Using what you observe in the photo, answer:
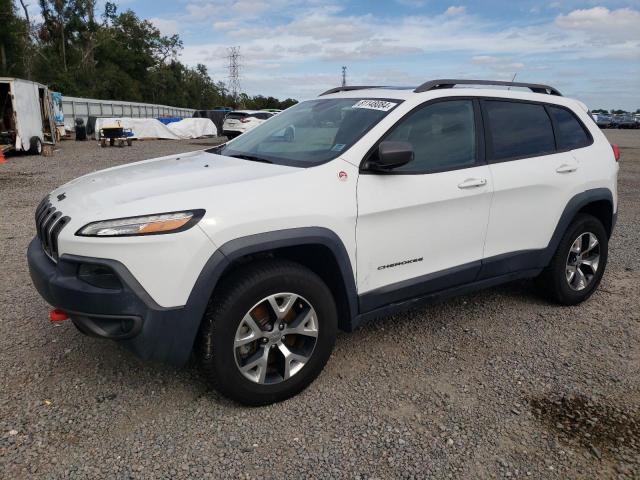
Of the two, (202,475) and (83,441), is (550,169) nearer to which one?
(202,475)

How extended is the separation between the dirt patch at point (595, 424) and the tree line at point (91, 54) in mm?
44987

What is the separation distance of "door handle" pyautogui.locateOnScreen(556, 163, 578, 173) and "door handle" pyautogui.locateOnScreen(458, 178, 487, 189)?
855mm

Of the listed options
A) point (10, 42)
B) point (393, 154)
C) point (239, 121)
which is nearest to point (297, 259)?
point (393, 154)

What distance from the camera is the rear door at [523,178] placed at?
3.69 metres

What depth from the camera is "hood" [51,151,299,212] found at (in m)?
2.70

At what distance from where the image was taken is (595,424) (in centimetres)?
283

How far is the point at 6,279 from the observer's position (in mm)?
4820

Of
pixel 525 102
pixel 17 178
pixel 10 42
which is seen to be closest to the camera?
pixel 525 102

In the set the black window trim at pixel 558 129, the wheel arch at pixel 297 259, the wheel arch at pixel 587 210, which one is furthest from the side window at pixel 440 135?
the wheel arch at pixel 587 210

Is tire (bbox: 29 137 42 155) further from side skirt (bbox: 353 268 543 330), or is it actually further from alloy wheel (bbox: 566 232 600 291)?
alloy wheel (bbox: 566 232 600 291)

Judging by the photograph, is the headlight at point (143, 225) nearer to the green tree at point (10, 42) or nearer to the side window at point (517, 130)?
the side window at point (517, 130)

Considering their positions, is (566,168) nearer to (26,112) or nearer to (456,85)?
(456,85)

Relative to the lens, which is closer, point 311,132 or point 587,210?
point 311,132

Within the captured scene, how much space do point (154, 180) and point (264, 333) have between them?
107 cm
